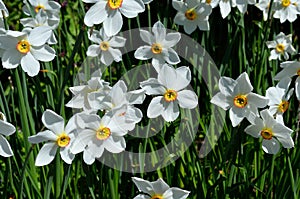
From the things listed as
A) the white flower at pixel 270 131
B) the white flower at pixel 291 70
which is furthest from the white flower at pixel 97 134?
the white flower at pixel 291 70

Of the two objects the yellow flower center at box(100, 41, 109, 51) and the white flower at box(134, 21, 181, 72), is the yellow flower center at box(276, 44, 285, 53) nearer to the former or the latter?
the white flower at box(134, 21, 181, 72)

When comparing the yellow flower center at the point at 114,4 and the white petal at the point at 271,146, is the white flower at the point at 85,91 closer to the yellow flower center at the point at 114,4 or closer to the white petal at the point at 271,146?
the yellow flower center at the point at 114,4

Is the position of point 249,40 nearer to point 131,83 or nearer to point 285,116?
point 285,116

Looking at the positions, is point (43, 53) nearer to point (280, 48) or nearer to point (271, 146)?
point (271, 146)

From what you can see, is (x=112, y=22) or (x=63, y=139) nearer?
(x=63, y=139)

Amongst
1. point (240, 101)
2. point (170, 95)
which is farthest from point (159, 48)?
point (240, 101)

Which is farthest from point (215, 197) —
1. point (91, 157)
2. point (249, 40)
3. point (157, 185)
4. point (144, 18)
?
point (144, 18)

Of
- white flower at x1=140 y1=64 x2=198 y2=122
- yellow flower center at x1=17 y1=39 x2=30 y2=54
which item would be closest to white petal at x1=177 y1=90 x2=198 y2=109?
white flower at x1=140 y1=64 x2=198 y2=122
